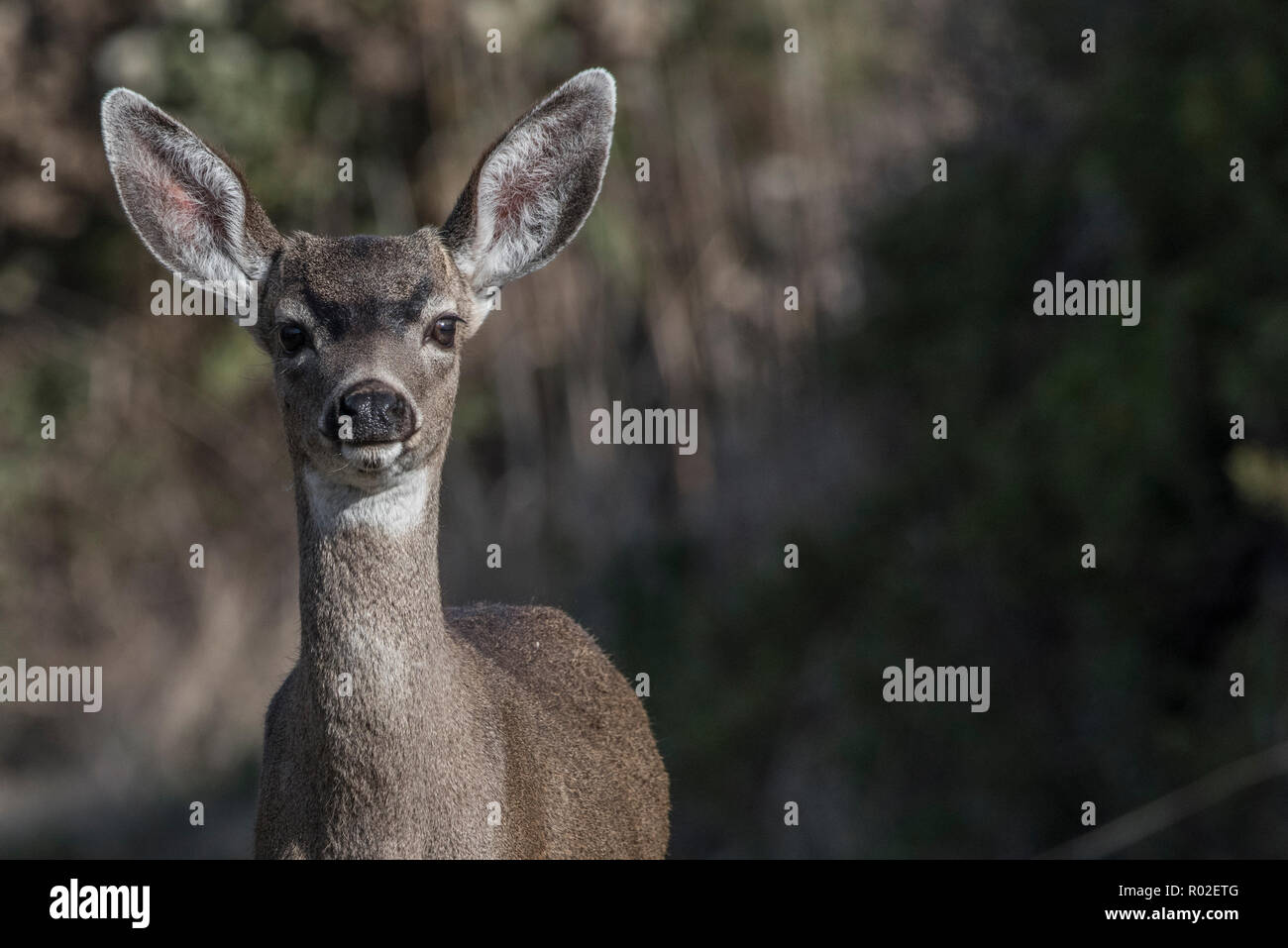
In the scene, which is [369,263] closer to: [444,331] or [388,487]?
[444,331]

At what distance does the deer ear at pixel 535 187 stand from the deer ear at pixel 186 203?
60cm

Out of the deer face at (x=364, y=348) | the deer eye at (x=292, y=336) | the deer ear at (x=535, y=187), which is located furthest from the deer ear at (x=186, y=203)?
the deer ear at (x=535, y=187)

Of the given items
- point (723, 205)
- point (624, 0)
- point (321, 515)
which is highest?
point (624, 0)

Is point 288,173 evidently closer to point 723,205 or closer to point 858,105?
point 723,205

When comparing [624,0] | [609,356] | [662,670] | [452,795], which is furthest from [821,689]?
[452,795]

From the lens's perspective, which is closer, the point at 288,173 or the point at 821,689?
the point at 821,689

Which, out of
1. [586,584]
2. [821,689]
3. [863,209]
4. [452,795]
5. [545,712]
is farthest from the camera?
[586,584]

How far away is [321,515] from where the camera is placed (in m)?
5.33

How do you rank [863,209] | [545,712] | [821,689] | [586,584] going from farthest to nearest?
[586,584], [863,209], [821,689], [545,712]

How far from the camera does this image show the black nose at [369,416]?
504 cm

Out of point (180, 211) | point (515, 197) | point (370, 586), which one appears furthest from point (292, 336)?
point (515, 197)

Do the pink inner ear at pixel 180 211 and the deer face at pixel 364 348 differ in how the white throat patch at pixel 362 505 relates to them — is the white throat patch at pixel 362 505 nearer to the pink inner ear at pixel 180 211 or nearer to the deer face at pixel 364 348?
the deer face at pixel 364 348

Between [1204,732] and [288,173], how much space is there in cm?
971

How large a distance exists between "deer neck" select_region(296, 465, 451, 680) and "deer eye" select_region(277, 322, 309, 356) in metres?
0.38
